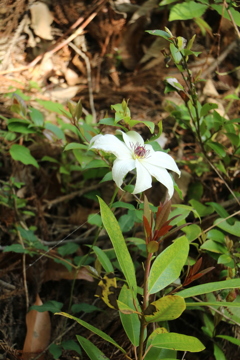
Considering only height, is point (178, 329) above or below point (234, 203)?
below

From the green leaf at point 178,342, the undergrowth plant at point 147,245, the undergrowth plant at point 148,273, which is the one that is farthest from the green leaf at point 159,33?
the green leaf at point 178,342

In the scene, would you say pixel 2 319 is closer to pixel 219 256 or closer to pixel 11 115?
pixel 219 256

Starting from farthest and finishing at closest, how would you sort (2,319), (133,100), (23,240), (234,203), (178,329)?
→ 1. (133,100)
2. (234,203)
3. (23,240)
4. (178,329)
5. (2,319)

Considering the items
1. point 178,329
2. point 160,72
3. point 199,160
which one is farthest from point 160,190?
point 160,72

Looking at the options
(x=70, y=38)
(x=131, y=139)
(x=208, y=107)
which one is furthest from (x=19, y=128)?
(x=70, y=38)

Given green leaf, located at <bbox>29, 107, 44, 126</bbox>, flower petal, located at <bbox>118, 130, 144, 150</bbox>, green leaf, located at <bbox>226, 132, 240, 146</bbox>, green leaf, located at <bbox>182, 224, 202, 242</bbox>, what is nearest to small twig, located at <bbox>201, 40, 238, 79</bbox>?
green leaf, located at <bbox>226, 132, 240, 146</bbox>

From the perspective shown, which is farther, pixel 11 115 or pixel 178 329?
pixel 11 115
